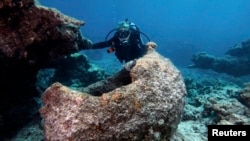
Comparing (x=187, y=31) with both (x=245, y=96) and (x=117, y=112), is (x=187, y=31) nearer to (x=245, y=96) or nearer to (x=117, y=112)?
(x=245, y=96)

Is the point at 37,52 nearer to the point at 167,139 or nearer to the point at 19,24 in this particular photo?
the point at 19,24

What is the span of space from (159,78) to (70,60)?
6.14m

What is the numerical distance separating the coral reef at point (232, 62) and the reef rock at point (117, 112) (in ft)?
44.6

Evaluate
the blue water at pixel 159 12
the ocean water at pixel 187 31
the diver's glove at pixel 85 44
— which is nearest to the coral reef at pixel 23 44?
the ocean water at pixel 187 31

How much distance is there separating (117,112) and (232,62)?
572 inches

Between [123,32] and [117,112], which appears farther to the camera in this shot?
[123,32]

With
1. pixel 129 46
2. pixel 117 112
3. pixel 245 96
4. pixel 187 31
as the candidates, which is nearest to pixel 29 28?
pixel 117 112

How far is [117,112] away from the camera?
298 cm

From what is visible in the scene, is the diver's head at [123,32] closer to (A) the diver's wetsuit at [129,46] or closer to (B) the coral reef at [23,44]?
(A) the diver's wetsuit at [129,46]

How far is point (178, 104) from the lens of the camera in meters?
3.53

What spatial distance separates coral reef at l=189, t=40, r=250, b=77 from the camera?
15516mm

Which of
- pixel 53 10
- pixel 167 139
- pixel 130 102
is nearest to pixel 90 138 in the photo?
pixel 130 102

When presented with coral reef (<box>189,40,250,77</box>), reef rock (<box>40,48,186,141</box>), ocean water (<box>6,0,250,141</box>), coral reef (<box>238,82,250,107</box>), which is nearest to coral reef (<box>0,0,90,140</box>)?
ocean water (<box>6,0,250,141</box>)

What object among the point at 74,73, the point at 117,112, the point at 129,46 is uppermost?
the point at 129,46
